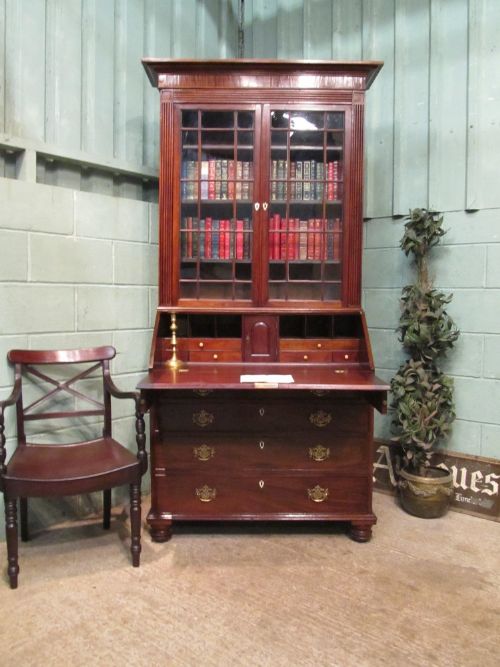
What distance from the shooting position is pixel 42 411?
7.65 ft

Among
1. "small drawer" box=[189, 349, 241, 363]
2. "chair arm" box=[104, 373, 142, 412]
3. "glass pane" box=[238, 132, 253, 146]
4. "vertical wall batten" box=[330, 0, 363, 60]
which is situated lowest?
"chair arm" box=[104, 373, 142, 412]

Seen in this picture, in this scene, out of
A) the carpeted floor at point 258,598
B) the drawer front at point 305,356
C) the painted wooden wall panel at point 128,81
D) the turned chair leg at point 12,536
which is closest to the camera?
the carpeted floor at point 258,598

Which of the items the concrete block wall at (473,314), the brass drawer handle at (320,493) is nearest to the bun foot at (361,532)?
the brass drawer handle at (320,493)

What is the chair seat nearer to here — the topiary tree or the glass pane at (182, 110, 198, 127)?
the topiary tree

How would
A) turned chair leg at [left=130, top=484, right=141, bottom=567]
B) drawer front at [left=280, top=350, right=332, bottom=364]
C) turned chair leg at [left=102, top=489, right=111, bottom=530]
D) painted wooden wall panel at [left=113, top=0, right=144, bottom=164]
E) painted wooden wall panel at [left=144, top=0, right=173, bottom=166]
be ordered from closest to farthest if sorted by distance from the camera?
1. turned chair leg at [left=130, top=484, right=141, bottom=567]
2. turned chair leg at [left=102, top=489, right=111, bottom=530]
3. drawer front at [left=280, top=350, right=332, bottom=364]
4. painted wooden wall panel at [left=113, top=0, right=144, bottom=164]
5. painted wooden wall panel at [left=144, top=0, right=173, bottom=166]

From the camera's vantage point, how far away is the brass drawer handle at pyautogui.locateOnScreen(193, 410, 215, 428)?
7.19 ft

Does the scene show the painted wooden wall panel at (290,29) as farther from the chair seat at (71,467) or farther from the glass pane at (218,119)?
the chair seat at (71,467)

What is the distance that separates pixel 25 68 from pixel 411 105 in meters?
1.98

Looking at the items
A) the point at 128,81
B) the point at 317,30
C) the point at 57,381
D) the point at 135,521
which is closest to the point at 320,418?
the point at 135,521

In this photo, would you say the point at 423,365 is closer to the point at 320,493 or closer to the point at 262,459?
the point at 320,493

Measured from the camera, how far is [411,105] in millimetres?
2676

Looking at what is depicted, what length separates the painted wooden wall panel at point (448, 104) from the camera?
251 cm

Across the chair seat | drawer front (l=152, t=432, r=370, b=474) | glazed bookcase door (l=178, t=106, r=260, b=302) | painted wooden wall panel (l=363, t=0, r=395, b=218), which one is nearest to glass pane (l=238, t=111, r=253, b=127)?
glazed bookcase door (l=178, t=106, r=260, b=302)

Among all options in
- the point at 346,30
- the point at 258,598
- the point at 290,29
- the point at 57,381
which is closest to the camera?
the point at 258,598
